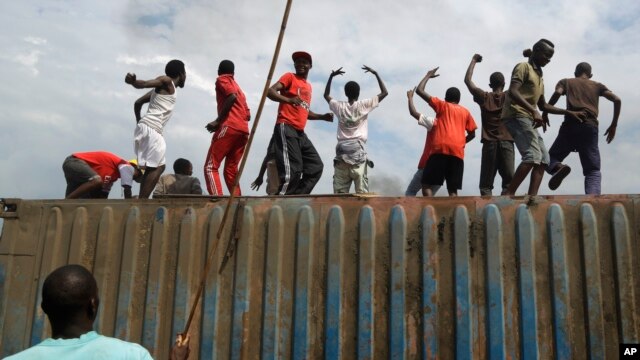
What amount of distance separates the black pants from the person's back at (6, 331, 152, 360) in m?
3.17

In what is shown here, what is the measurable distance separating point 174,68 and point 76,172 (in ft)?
3.96

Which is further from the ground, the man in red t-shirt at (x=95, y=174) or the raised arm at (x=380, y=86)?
the raised arm at (x=380, y=86)

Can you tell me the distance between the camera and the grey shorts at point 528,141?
4668 millimetres

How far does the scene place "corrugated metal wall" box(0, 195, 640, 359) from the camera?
2.87m

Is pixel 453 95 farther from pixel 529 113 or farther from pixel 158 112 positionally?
pixel 158 112

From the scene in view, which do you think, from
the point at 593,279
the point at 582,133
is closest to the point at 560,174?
the point at 582,133

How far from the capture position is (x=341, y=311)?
9.98 feet

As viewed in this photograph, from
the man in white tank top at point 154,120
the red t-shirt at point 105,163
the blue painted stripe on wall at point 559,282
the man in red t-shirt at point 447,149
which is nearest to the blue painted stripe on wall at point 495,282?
the blue painted stripe on wall at point 559,282

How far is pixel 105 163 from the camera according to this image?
506 centimetres

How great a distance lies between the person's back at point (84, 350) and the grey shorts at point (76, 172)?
3.31 m

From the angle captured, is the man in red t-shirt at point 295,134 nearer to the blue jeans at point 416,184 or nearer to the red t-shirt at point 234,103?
the red t-shirt at point 234,103

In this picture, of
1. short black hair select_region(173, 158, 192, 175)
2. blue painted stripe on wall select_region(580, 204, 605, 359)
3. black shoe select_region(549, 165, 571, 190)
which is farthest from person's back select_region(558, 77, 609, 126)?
short black hair select_region(173, 158, 192, 175)

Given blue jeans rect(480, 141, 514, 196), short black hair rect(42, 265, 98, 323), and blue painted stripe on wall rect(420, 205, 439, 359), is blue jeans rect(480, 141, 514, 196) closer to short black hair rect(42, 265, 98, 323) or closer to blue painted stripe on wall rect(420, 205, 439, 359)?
blue painted stripe on wall rect(420, 205, 439, 359)

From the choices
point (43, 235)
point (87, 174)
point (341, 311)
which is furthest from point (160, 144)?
point (341, 311)
